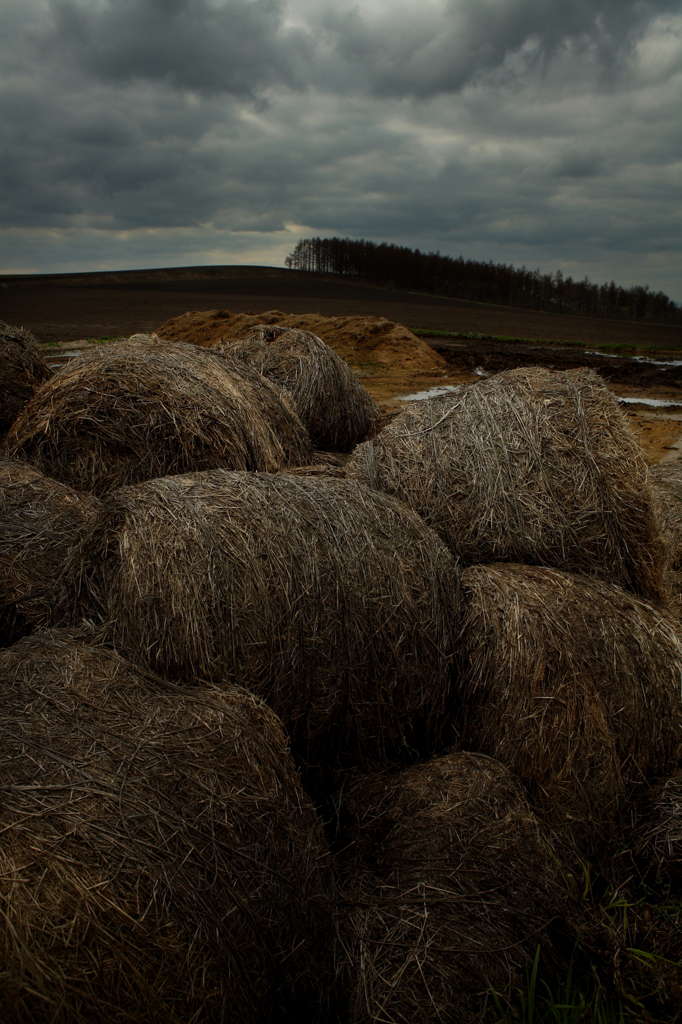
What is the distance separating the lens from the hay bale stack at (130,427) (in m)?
4.25

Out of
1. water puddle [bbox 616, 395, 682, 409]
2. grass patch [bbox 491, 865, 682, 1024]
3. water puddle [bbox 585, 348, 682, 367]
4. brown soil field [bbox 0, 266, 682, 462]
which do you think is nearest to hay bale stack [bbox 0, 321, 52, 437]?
grass patch [bbox 491, 865, 682, 1024]

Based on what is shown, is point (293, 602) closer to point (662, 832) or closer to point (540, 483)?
point (540, 483)

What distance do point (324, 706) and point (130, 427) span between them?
2417mm

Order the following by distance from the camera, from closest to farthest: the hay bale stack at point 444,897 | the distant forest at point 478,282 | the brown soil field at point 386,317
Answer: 1. the hay bale stack at point 444,897
2. the brown soil field at point 386,317
3. the distant forest at point 478,282

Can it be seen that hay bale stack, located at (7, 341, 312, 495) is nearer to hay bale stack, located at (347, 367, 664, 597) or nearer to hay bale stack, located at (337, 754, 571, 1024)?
hay bale stack, located at (347, 367, 664, 597)

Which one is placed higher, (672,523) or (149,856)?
(149,856)

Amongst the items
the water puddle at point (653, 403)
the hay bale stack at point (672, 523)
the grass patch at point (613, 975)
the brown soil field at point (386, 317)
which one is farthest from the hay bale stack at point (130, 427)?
the water puddle at point (653, 403)

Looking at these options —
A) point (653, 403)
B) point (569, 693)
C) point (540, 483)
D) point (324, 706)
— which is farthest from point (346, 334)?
point (324, 706)

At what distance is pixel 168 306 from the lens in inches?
1914

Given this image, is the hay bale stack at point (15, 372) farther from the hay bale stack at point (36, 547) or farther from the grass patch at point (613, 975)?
the grass patch at point (613, 975)

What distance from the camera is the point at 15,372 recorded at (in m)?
5.60

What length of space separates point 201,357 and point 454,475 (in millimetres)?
2285

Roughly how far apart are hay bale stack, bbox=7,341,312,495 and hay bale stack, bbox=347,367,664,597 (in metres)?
1.15

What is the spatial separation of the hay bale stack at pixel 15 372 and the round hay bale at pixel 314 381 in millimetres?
1986
